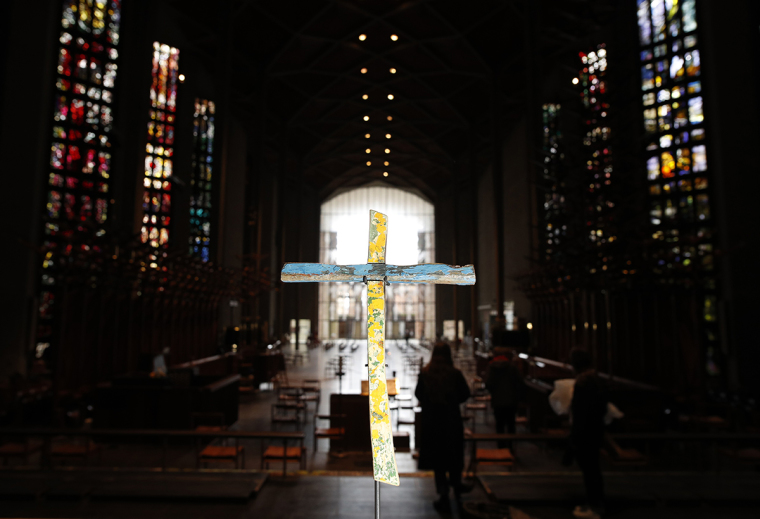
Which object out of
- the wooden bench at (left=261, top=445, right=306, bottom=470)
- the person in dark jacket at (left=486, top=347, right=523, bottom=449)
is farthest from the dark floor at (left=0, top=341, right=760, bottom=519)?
the person in dark jacket at (left=486, top=347, right=523, bottom=449)

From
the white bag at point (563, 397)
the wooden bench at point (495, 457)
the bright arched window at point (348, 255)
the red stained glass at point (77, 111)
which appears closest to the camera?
the white bag at point (563, 397)

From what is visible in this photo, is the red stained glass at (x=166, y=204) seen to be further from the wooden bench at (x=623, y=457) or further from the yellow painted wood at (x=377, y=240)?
the yellow painted wood at (x=377, y=240)

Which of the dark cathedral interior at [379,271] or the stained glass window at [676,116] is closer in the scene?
the dark cathedral interior at [379,271]

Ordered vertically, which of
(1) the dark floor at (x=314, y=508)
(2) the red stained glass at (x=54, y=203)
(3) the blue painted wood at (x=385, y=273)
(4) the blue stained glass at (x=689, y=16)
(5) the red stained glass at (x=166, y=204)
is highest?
(4) the blue stained glass at (x=689, y=16)

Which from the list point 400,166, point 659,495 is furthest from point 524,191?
point 659,495

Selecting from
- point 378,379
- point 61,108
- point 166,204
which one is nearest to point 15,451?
point 378,379

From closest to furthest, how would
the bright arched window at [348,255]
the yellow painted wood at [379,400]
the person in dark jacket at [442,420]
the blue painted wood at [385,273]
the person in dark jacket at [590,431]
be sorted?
the yellow painted wood at [379,400], the blue painted wood at [385,273], the person in dark jacket at [590,431], the person in dark jacket at [442,420], the bright arched window at [348,255]

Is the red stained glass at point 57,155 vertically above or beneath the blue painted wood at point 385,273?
above

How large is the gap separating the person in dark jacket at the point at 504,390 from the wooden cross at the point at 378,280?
192 inches

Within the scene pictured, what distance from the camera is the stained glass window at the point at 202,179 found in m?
19.8

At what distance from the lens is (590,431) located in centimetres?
368

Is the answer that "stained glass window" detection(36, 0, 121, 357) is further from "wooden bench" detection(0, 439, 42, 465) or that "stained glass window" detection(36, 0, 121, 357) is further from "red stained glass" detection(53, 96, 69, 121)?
"wooden bench" detection(0, 439, 42, 465)

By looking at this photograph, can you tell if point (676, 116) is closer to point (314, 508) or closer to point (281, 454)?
point (281, 454)

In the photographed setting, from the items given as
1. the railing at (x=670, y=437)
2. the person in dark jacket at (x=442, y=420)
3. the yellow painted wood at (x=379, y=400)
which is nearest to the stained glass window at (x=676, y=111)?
the railing at (x=670, y=437)
